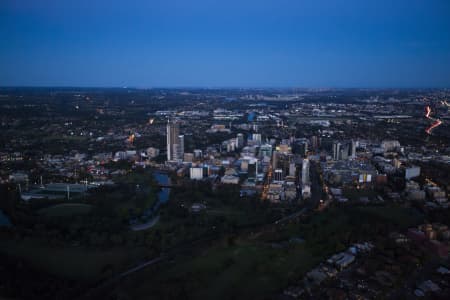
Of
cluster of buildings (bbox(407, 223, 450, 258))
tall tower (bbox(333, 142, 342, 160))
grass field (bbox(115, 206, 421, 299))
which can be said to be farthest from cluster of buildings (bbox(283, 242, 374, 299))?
tall tower (bbox(333, 142, 342, 160))

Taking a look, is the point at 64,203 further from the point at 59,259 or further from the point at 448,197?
the point at 448,197

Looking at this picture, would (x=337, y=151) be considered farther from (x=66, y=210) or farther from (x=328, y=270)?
(x=66, y=210)

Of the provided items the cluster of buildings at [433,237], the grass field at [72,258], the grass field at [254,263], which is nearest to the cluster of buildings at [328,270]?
the grass field at [254,263]

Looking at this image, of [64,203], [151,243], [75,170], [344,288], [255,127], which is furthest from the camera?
[255,127]

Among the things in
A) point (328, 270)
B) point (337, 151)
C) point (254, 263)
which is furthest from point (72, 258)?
point (337, 151)

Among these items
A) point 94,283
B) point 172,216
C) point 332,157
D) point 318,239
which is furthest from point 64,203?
point 332,157

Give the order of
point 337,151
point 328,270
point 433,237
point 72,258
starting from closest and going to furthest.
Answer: point 328,270 < point 72,258 < point 433,237 < point 337,151
